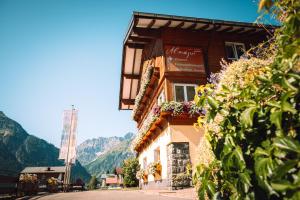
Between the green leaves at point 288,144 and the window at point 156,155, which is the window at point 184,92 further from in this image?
the green leaves at point 288,144

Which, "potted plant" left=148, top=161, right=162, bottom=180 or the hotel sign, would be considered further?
the hotel sign

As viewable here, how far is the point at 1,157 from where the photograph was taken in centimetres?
13412

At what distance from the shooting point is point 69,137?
32.9 metres

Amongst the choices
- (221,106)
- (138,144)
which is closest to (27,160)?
(138,144)

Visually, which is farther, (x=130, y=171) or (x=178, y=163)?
(x=130, y=171)

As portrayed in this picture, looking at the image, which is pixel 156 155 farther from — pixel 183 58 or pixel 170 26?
pixel 170 26

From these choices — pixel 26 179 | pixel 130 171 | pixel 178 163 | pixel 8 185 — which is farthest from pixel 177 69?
pixel 130 171

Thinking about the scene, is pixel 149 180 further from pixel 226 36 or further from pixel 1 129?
pixel 1 129

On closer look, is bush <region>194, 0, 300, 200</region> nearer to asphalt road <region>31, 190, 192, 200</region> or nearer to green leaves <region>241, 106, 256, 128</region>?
green leaves <region>241, 106, 256, 128</region>

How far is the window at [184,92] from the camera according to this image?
43.0 feet

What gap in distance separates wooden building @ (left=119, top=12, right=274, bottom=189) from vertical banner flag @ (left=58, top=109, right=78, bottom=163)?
18.6 m

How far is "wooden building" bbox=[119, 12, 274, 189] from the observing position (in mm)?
11648

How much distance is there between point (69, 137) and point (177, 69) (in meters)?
24.6

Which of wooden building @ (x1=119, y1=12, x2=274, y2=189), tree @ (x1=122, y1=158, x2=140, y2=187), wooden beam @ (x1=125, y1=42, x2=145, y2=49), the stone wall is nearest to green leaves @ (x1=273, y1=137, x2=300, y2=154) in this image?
wooden building @ (x1=119, y1=12, x2=274, y2=189)
